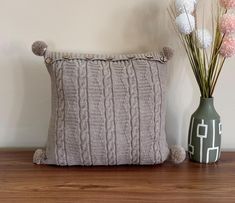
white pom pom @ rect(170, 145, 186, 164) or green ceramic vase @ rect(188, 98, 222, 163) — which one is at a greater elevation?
green ceramic vase @ rect(188, 98, 222, 163)

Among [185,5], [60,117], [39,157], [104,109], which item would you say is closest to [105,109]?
[104,109]

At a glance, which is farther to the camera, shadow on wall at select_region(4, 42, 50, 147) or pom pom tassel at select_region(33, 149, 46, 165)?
shadow on wall at select_region(4, 42, 50, 147)

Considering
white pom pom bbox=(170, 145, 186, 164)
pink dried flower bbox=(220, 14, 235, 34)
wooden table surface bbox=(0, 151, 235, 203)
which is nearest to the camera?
wooden table surface bbox=(0, 151, 235, 203)

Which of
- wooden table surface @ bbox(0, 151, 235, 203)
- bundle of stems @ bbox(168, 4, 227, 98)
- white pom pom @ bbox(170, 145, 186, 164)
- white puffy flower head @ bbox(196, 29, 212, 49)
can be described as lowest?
wooden table surface @ bbox(0, 151, 235, 203)

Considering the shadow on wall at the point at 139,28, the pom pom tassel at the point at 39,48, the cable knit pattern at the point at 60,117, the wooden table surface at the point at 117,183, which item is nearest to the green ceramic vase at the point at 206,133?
the wooden table surface at the point at 117,183

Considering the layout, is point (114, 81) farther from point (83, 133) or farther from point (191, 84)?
point (191, 84)

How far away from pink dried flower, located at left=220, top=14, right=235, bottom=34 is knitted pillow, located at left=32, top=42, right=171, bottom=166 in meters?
0.21

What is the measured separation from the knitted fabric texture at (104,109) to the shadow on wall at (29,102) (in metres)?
0.15

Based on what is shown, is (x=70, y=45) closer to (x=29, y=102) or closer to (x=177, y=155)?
(x=29, y=102)

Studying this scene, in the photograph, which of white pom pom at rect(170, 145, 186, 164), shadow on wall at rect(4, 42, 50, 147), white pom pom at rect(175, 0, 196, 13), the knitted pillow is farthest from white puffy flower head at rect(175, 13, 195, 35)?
shadow on wall at rect(4, 42, 50, 147)

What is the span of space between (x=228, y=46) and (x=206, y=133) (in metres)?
0.27

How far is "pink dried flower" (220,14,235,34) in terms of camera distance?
3.42ft

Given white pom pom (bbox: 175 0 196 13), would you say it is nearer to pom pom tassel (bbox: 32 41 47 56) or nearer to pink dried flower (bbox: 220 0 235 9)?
pink dried flower (bbox: 220 0 235 9)

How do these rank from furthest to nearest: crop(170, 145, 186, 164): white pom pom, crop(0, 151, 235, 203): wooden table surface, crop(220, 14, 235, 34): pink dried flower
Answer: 1. crop(170, 145, 186, 164): white pom pom
2. crop(220, 14, 235, 34): pink dried flower
3. crop(0, 151, 235, 203): wooden table surface
